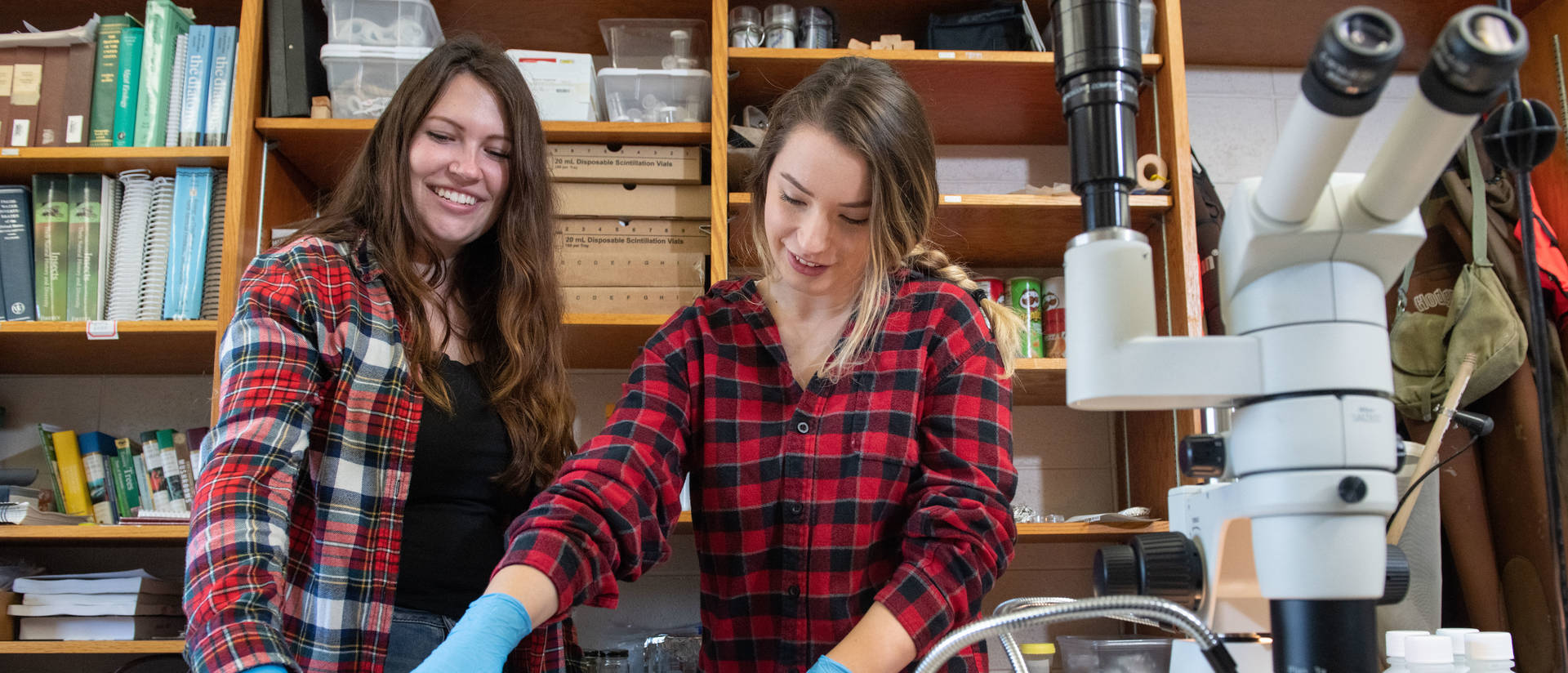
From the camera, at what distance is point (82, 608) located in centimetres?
197

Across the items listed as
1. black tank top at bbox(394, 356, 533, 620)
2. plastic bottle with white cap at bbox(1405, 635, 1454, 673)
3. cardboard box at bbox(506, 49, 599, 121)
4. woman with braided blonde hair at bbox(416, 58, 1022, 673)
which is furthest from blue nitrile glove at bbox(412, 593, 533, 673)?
cardboard box at bbox(506, 49, 599, 121)

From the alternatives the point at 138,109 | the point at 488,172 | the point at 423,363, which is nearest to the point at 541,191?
the point at 488,172

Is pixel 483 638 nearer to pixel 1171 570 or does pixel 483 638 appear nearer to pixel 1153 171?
pixel 1171 570

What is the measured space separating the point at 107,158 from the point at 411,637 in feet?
4.77

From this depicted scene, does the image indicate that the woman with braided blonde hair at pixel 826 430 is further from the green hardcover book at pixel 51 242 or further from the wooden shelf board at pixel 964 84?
the green hardcover book at pixel 51 242

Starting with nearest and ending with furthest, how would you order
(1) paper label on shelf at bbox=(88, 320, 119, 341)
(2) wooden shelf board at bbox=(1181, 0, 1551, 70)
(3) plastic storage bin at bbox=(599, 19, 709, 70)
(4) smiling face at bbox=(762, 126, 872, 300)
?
(4) smiling face at bbox=(762, 126, 872, 300) < (1) paper label on shelf at bbox=(88, 320, 119, 341) < (3) plastic storage bin at bbox=(599, 19, 709, 70) < (2) wooden shelf board at bbox=(1181, 0, 1551, 70)

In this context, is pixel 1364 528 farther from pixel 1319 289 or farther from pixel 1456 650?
pixel 1456 650

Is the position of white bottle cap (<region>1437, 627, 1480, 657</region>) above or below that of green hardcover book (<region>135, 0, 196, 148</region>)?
below

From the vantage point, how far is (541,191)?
1446 mm

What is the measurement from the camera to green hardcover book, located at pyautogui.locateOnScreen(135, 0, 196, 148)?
7.05ft

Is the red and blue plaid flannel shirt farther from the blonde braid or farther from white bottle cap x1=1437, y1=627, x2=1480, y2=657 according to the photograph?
white bottle cap x1=1437, y1=627, x2=1480, y2=657

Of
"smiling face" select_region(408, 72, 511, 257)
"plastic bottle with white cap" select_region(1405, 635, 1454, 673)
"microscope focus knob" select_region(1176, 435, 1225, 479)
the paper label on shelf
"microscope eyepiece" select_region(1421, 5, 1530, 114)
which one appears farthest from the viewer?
the paper label on shelf

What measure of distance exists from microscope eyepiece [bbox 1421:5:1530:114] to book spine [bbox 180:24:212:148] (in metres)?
2.25

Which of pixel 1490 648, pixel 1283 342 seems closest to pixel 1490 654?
pixel 1490 648
